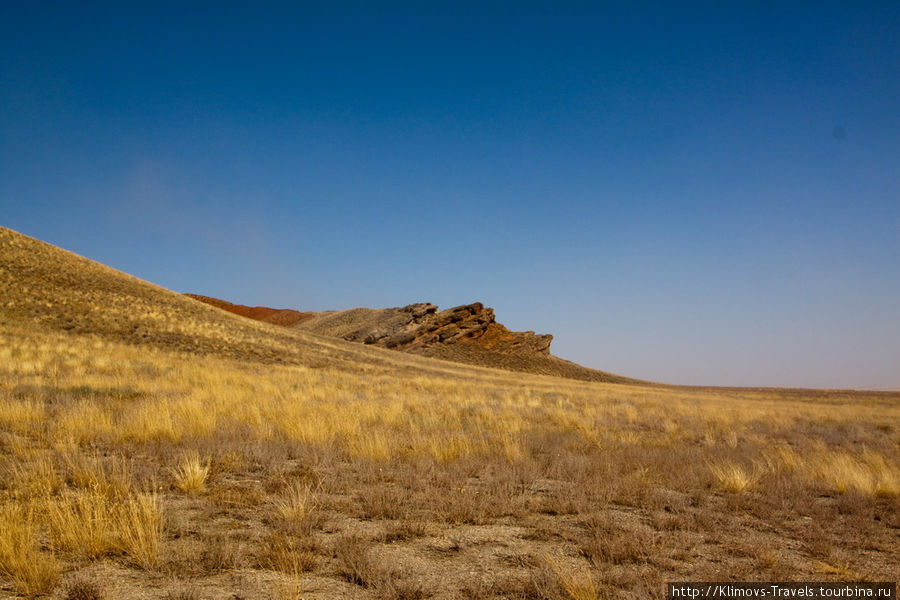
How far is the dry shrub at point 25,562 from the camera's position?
3.17 m

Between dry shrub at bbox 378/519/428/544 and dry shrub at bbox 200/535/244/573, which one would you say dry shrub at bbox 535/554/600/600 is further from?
dry shrub at bbox 200/535/244/573

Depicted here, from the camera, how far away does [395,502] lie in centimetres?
537

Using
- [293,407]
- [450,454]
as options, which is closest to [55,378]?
[293,407]

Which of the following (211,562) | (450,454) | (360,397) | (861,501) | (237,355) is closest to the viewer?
(211,562)

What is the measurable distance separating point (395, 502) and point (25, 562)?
122 inches

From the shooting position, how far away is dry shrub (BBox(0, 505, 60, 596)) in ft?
10.4

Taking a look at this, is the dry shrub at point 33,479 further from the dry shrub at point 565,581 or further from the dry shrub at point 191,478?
the dry shrub at point 565,581

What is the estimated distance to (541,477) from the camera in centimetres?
700

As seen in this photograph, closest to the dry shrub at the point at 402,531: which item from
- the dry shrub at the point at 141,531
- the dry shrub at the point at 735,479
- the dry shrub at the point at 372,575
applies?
the dry shrub at the point at 372,575

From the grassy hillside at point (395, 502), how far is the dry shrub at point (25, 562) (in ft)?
0.05

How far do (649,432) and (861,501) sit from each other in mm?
6451

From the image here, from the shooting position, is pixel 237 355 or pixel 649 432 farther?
pixel 237 355

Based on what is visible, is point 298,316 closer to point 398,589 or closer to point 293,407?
point 293,407

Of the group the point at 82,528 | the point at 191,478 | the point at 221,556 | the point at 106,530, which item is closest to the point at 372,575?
the point at 221,556
